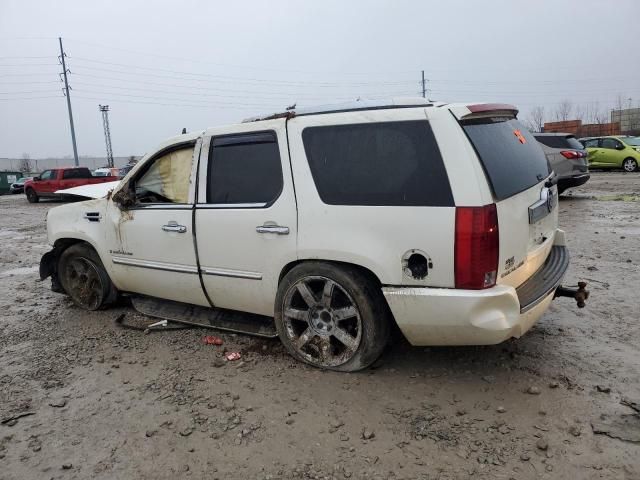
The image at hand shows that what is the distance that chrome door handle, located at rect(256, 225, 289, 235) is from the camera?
3.54 meters

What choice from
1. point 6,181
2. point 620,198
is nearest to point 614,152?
point 620,198

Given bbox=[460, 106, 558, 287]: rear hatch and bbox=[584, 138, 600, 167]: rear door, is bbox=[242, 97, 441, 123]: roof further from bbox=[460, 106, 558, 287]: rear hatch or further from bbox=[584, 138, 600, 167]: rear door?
bbox=[584, 138, 600, 167]: rear door

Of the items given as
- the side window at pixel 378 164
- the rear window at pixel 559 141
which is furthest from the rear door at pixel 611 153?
the side window at pixel 378 164

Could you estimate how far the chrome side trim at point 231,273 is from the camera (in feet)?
12.4

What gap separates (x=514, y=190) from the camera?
10.6ft

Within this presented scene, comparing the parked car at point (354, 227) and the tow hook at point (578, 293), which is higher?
the parked car at point (354, 227)

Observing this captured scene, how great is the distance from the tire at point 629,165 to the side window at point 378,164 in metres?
21.2

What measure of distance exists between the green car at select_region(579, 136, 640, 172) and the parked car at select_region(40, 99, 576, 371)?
19.7m

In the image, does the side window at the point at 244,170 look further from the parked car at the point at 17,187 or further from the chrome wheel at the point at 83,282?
the parked car at the point at 17,187

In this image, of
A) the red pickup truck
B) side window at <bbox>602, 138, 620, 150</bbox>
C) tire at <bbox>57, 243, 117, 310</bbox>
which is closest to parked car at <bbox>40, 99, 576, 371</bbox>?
tire at <bbox>57, 243, 117, 310</bbox>

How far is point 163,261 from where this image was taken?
4.33 meters

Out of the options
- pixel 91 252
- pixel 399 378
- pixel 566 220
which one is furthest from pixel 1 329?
pixel 566 220

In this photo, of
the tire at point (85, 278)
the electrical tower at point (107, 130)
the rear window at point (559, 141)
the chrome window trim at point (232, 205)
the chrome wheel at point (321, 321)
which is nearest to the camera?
the chrome wheel at point (321, 321)

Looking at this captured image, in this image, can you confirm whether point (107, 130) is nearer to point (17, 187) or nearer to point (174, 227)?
point (17, 187)
